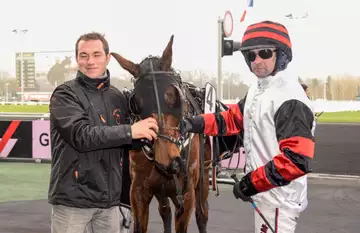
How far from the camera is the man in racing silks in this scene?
265 cm

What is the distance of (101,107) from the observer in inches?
118

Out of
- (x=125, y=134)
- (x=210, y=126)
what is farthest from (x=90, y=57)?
(x=210, y=126)

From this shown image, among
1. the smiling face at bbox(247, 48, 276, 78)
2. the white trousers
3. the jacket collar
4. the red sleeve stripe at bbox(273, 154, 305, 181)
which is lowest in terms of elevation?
the white trousers

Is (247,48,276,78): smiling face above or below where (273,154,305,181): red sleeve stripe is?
above

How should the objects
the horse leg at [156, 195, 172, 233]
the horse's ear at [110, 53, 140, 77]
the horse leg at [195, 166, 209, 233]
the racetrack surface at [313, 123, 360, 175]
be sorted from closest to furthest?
the horse's ear at [110, 53, 140, 77] → the horse leg at [156, 195, 172, 233] → the horse leg at [195, 166, 209, 233] → the racetrack surface at [313, 123, 360, 175]

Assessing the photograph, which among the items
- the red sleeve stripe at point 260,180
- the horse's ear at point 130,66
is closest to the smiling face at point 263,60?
the red sleeve stripe at point 260,180

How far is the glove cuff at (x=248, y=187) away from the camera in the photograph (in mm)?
2779

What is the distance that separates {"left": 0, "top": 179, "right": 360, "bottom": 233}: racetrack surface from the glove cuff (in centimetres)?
379

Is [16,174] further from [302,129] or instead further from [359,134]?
[359,134]

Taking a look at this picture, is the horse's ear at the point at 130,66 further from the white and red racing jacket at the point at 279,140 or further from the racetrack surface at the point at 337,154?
the racetrack surface at the point at 337,154

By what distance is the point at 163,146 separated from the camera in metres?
3.38

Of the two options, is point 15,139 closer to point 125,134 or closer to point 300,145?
point 125,134

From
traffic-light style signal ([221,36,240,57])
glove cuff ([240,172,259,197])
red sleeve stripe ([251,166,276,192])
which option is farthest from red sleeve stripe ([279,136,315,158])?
traffic-light style signal ([221,36,240,57])

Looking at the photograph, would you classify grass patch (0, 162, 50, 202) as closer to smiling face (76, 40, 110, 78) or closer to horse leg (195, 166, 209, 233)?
horse leg (195, 166, 209, 233)
